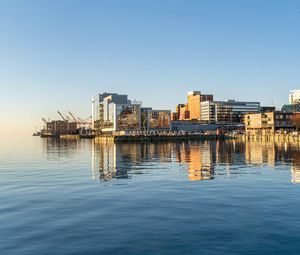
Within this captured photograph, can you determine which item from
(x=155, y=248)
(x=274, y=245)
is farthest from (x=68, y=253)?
(x=274, y=245)

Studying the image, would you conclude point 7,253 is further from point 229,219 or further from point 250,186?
point 250,186

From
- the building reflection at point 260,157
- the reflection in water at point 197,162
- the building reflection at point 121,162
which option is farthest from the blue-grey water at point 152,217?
the building reflection at point 260,157

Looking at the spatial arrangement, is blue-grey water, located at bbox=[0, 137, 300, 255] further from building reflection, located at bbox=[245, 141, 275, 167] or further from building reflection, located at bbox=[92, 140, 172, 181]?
building reflection, located at bbox=[245, 141, 275, 167]

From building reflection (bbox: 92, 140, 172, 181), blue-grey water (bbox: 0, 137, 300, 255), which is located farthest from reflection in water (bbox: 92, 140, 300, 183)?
blue-grey water (bbox: 0, 137, 300, 255)

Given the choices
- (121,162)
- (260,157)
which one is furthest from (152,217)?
(260,157)

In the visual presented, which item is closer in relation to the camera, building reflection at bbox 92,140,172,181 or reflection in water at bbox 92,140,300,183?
reflection in water at bbox 92,140,300,183

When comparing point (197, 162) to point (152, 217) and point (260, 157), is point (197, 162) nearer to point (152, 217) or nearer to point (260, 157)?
point (260, 157)

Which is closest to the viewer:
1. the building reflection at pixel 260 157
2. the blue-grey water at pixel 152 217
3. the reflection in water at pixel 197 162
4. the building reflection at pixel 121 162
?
the blue-grey water at pixel 152 217

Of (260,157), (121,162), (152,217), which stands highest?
(152,217)

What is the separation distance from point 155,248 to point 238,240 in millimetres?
4400

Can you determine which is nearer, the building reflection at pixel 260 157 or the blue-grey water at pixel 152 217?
the blue-grey water at pixel 152 217

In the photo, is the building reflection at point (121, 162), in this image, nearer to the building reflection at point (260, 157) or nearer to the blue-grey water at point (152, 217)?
the blue-grey water at point (152, 217)

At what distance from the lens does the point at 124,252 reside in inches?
683

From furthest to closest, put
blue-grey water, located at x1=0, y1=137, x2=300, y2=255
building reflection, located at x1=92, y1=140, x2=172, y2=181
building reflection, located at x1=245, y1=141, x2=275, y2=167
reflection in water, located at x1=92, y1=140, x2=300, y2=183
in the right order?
1. building reflection, located at x1=245, y1=141, x2=275, y2=167
2. building reflection, located at x1=92, y1=140, x2=172, y2=181
3. reflection in water, located at x1=92, y1=140, x2=300, y2=183
4. blue-grey water, located at x1=0, y1=137, x2=300, y2=255
